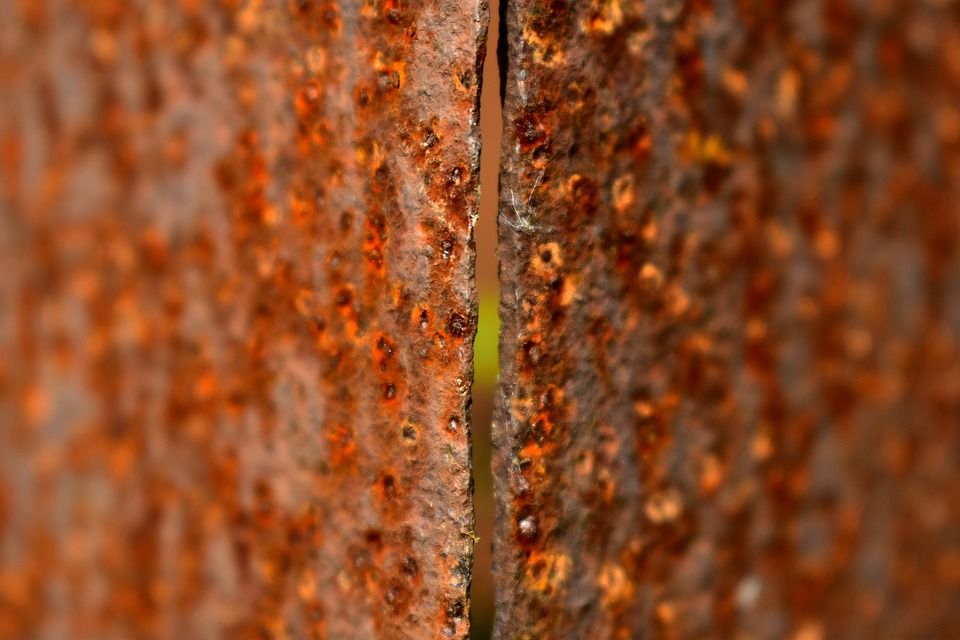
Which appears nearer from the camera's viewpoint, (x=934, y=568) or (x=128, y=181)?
(x=128, y=181)

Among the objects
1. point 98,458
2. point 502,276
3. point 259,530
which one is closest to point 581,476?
point 502,276

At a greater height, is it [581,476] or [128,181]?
[128,181]

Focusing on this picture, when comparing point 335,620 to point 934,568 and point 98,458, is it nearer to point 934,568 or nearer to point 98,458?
point 98,458
